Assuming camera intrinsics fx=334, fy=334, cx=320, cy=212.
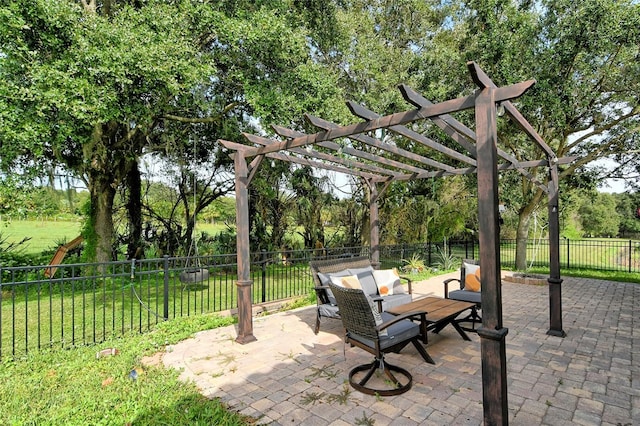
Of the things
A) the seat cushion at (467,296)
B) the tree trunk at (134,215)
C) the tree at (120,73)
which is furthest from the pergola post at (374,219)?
the tree trunk at (134,215)

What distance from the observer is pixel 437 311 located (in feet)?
12.9

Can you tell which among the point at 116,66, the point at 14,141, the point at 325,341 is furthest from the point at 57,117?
the point at 325,341

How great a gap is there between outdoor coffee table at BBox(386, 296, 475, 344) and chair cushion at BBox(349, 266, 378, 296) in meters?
0.80

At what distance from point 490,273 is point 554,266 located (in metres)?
3.00

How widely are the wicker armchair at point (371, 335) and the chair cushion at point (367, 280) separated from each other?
1.61 metres

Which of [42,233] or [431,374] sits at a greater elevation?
[42,233]

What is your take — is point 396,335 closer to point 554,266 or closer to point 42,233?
point 554,266

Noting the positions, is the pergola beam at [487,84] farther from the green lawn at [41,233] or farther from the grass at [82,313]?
the green lawn at [41,233]

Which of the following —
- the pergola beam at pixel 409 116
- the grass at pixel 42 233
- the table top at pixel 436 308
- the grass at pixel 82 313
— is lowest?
the grass at pixel 82 313

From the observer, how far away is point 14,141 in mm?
5191

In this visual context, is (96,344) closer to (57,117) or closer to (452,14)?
(57,117)

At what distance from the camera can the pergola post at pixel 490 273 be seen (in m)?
2.12

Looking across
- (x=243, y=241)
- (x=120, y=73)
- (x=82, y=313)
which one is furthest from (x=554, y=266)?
(x=82, y=313)

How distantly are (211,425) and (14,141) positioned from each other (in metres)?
5.53
